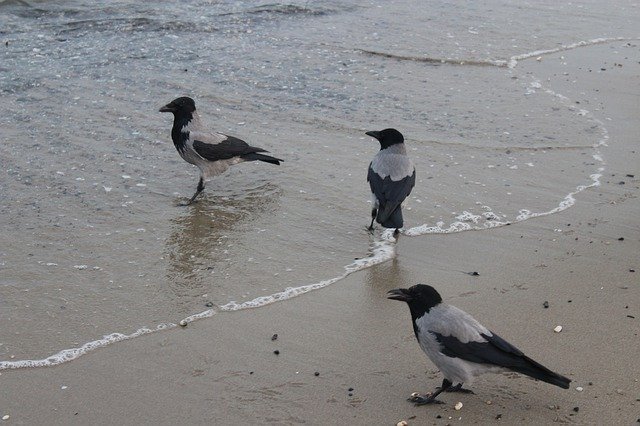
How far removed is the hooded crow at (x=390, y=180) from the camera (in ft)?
26.1

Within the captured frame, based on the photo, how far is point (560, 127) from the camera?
438 inches

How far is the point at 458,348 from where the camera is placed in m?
5.49

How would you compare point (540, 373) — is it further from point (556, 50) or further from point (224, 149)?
point (556, 50)

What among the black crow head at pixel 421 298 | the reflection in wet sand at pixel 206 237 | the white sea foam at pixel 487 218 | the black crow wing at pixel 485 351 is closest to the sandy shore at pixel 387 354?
the white sea foam at pixel 487 218

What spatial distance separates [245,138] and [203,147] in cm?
126

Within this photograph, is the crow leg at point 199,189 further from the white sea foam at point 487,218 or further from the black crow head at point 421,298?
the black crow head at point 421,298

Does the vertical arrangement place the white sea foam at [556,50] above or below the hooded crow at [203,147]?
above

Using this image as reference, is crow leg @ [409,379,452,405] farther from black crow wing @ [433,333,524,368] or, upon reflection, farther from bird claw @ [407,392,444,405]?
black crow wing @ [433,333,524,368]

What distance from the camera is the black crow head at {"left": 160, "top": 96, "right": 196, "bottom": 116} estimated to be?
31.3ft

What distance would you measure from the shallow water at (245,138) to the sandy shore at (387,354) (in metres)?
0.33

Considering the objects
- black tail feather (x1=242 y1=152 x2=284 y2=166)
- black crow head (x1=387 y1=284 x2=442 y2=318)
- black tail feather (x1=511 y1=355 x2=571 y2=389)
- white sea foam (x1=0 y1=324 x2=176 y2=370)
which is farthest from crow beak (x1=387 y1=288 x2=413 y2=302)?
black tail feather (x1=242 y1=152 x2=284 y2=166)

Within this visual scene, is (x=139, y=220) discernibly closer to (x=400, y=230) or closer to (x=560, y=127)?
(x=400, y=230)

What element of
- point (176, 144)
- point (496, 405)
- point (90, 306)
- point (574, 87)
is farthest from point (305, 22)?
point (496, 405)

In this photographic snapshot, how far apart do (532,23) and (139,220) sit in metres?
10.1
